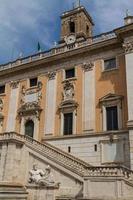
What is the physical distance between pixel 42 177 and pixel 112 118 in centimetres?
717

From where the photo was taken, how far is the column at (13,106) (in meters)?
26.0

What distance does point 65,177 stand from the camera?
17031 millimetres

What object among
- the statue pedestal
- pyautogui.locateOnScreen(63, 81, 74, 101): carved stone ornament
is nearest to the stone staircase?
the statue pedestal

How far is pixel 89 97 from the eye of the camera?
74.2 ft

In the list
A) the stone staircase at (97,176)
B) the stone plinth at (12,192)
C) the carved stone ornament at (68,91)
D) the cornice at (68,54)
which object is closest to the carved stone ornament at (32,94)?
the cornice at (68,54)

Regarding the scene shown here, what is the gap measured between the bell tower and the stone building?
8.11 meters

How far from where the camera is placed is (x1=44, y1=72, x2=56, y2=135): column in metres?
23.5

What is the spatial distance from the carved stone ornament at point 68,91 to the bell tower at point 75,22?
1189 centimetres

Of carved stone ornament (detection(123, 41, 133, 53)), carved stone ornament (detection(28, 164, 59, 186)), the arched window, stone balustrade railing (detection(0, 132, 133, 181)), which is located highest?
carved stone ornament (detection(123, 41, 133, 53))

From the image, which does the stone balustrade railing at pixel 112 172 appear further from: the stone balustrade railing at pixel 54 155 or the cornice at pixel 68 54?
the cornice at pixel 68 54

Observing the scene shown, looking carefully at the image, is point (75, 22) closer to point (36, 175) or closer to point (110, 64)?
point (110, 64)

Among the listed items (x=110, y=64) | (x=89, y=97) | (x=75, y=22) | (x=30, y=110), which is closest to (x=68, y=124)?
(x=89, y=97)

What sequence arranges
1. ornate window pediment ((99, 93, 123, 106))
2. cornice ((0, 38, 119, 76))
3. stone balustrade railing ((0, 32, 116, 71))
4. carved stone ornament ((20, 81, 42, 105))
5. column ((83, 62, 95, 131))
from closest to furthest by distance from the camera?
1. ornate window pediment ((99, 93, 123, 106))
2. column ((83, 62, 95, 131))
3. cornice ((0, 38, 119, 76))
4. stone balustrade railing ((0, 32, 116, 71))
5. carved stone ornament ((20, 81, 42, 105))

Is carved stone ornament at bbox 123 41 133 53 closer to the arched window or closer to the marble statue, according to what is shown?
the arched window
